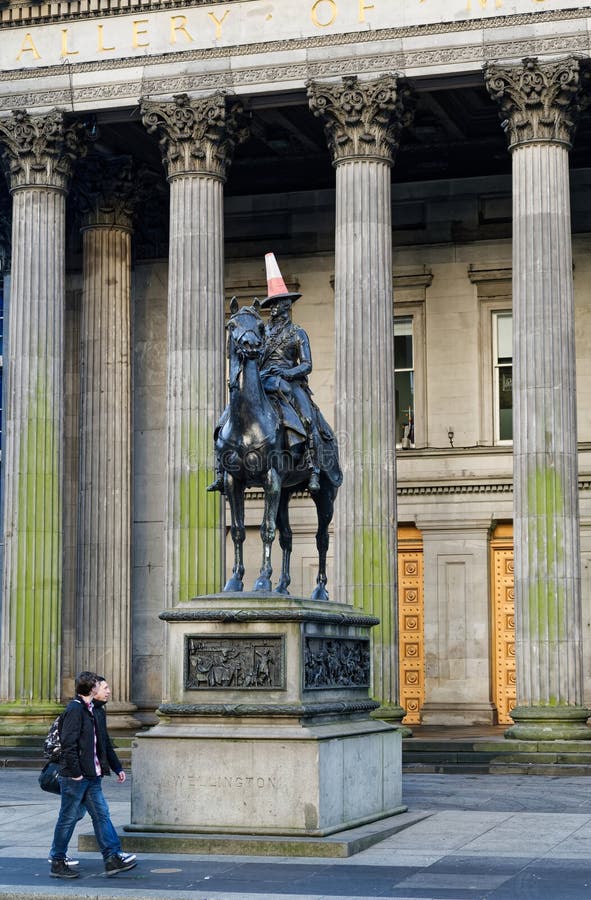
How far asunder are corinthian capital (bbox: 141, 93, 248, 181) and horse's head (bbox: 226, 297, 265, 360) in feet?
49.1

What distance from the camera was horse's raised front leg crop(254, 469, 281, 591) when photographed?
64.6ft

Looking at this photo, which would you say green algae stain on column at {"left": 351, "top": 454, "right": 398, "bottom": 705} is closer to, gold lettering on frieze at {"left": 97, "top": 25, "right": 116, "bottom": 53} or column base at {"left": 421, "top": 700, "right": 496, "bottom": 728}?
column base at {"left": 421, "top": 700, "right": 496, "bottom": 728}

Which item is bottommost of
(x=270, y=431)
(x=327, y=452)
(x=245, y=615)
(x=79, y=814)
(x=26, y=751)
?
(x=26, y=751)

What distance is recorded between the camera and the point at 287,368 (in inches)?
815

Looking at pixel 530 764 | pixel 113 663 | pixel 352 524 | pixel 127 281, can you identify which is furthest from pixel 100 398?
pixel 530 764

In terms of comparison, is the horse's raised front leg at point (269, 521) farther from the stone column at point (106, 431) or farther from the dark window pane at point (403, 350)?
the dark window pane at point (403, 350)

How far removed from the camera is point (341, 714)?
64.6 ft

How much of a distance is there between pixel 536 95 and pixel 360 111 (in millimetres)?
→ 3454

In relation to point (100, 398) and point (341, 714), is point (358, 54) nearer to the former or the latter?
point (100, 398)

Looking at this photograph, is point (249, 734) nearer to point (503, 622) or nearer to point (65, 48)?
point (503, 622)

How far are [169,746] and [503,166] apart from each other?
23.5 metres

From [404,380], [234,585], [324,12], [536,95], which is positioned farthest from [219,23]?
[234,585]

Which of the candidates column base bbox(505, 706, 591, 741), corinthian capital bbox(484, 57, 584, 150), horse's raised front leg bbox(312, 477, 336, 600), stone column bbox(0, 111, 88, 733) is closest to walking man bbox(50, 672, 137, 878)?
horse's raised front leg bbox(312, 477, 336, 600)

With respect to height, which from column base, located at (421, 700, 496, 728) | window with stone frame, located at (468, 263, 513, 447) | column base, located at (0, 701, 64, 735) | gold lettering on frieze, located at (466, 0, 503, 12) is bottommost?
column base, located at (421, 700, 496, 728)
